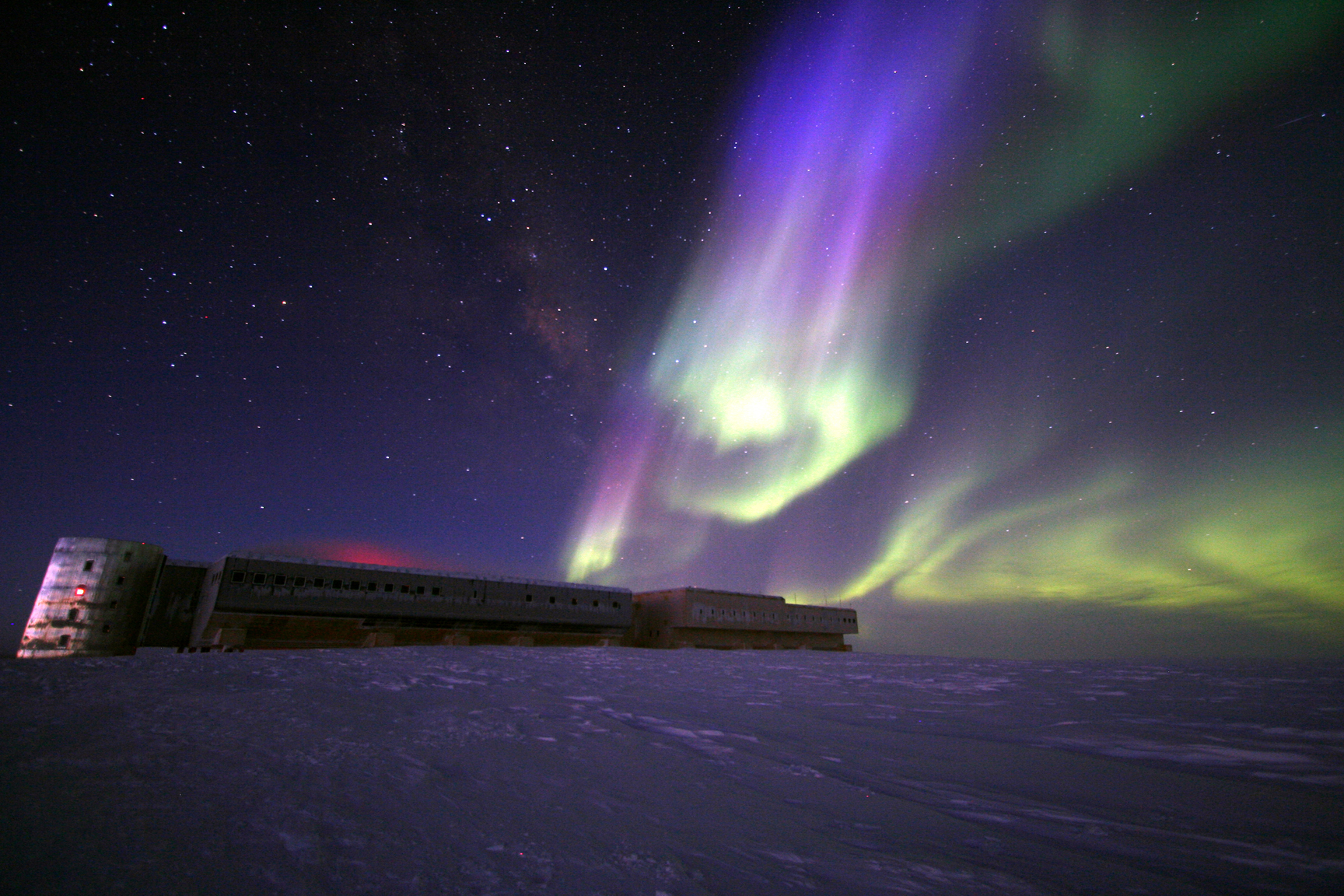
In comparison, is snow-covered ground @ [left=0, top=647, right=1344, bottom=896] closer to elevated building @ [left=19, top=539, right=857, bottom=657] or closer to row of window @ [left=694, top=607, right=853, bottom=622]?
elevated building @ [left=19, top=539, right=857, bottom=657]

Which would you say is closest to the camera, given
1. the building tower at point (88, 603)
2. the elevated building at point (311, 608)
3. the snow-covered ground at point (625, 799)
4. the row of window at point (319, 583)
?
the snow-covered ground at point (625, 799)

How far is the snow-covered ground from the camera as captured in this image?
272 cm

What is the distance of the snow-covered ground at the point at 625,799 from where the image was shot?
2.72 meters

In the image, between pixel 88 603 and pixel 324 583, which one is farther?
pixel 324 583

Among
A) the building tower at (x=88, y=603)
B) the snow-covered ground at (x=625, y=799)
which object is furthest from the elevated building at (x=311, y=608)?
the snow-covered ground at (x=625, y=799)

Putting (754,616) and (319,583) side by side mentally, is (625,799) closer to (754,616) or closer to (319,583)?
(319,583)

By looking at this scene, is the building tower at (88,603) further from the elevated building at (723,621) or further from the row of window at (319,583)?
the elevated building at (723,621)

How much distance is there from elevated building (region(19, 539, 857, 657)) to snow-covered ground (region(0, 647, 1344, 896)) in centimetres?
3113

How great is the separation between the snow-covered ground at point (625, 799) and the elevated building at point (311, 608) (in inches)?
1225

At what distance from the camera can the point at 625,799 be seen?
4082mm

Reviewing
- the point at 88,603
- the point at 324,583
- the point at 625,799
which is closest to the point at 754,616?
the point at 324,583

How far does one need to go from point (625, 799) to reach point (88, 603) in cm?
4177

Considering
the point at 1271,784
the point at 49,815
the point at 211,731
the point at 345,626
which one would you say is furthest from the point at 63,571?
the point at 1271,784

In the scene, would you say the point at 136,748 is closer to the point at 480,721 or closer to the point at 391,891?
the point at 480,721
